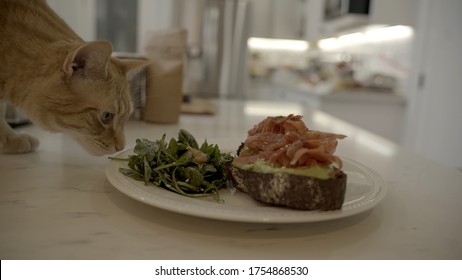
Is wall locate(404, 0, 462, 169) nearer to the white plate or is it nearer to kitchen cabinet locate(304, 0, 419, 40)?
kitchen cabinet locate(304, 0, 419, 40)

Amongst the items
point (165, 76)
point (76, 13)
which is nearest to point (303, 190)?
point (165, 76)

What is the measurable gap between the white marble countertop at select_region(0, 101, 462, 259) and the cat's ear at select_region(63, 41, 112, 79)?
0.21 meters

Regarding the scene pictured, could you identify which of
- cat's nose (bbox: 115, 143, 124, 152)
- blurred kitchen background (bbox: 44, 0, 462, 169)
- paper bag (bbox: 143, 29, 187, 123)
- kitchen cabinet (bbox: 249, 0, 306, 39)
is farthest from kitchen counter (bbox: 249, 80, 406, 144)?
cat's nose (bbox: 115, 143, 124, 152)

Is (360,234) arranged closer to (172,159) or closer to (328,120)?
(172,159)

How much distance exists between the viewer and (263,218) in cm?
48

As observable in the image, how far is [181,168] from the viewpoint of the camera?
2.03 ft

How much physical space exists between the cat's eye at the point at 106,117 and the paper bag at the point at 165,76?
1.70ft

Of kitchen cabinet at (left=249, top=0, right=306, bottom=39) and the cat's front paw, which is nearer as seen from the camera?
the cat's front paw

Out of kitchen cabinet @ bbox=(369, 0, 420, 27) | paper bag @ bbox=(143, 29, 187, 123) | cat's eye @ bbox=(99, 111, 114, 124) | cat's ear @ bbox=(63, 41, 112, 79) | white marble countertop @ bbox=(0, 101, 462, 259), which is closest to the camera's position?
white marble countertop @ bbox=(0, 101, 462, 259)

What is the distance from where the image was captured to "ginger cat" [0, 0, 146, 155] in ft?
2.56

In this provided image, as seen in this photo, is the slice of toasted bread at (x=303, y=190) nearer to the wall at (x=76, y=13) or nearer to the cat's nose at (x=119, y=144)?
the cat's nose at (x=119, y=144)

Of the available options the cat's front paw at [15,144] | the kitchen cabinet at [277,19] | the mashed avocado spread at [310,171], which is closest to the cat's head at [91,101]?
the cat's front paw at [15,144]

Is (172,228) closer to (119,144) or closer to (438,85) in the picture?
(119,144)

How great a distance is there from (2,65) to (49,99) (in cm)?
15
